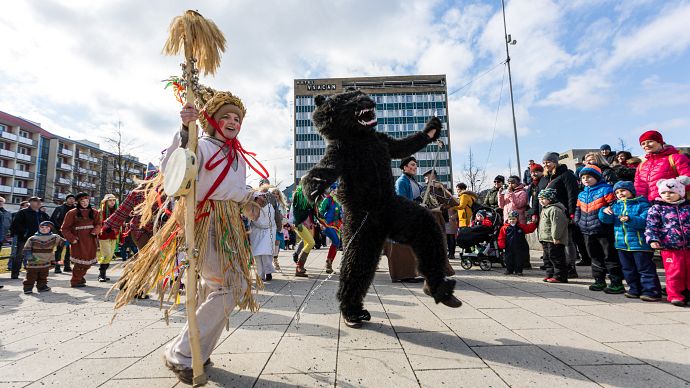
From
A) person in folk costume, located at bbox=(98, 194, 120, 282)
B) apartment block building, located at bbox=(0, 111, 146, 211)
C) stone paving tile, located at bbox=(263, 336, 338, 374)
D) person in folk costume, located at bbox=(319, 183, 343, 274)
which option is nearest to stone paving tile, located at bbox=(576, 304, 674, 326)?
stone paving tile, located at bbox=(263, 336, 338, 374)

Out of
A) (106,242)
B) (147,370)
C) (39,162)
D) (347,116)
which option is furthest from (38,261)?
(39,162)

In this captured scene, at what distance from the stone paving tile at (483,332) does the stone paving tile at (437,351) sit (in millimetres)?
109

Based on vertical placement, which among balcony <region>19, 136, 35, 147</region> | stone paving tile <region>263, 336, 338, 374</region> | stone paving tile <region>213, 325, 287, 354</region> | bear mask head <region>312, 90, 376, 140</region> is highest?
balcony <region>19, 136, 35, 147</region>

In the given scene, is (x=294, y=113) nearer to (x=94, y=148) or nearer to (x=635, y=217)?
(x=94, y=148)

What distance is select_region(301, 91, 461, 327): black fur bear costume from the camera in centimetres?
287

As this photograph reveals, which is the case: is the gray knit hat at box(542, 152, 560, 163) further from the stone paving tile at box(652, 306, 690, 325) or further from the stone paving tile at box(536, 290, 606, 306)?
the stone paving tile at box(652, 306, 690, 325)

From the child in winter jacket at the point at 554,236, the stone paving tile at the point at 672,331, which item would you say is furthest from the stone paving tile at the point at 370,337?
the child in winter jacket at the point at 554,236

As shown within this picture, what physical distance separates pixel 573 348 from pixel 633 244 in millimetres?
2579

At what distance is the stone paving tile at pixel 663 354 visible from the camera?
202 centimetres

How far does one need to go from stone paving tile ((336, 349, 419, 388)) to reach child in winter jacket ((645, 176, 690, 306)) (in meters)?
3.52

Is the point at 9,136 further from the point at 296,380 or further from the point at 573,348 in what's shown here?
the point at 573,348

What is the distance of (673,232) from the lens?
12.5ft

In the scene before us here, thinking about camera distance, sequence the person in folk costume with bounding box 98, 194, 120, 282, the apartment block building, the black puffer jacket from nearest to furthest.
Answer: the black puffer jacket → the person in folk costume with bounding box 98, 194, 120, 282 → the apartment block building

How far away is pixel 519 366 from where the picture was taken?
2111 millimetres
